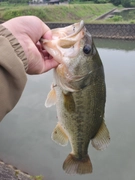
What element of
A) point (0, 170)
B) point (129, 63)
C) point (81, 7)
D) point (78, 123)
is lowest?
point (81, 7)

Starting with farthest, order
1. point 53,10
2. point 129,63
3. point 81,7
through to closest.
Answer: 1. point 81,7
2. point 53,10
3. point 129,63

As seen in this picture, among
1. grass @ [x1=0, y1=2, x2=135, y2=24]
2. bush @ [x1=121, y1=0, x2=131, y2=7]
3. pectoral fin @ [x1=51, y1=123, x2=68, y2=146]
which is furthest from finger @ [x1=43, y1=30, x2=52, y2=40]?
bush @ [x1=121, y1=0, x2=131, y2=7]

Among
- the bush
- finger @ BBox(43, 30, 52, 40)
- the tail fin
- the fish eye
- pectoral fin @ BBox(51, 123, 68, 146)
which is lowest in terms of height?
the bush

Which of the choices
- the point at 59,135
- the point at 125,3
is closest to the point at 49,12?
the point at 59,135

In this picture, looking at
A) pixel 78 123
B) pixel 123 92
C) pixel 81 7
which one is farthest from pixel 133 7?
pixel 78 123

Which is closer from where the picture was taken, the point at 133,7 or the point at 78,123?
the point at 78,123

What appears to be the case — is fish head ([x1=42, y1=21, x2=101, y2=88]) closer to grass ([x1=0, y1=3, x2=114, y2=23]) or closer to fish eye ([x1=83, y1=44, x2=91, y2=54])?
fish eye ([x1=83, y1=44, x2=91, y2=54])

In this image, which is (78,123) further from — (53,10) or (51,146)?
(53,10)

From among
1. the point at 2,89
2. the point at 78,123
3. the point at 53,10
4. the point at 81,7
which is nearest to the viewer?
the point at 2,89
